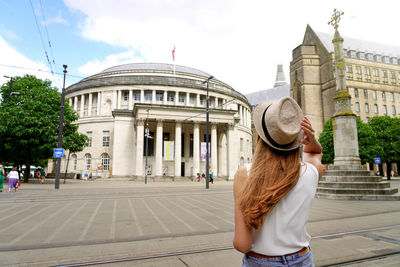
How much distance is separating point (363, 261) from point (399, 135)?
50.9m

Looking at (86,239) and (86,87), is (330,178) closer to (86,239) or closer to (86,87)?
(86,239)

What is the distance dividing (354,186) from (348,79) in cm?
5594

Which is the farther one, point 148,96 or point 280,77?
point 280,77

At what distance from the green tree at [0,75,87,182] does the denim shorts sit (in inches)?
1206

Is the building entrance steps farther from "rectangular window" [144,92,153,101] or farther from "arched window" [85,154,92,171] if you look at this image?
"arched window" [85,154,92,171]

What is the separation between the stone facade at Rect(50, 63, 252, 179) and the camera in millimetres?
42344

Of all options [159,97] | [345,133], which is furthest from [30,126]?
[345,133]

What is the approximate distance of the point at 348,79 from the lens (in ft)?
196

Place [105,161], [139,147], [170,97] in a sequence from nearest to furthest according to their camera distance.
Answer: [139,147], [105,161], [170,97]

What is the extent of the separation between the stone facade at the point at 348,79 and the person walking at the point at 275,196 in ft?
207

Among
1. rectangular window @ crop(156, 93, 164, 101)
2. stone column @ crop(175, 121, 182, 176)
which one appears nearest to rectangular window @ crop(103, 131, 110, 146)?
rectangular window @ crop(156, 93, 164, 101)

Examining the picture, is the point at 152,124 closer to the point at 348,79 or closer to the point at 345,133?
the point at 345,133

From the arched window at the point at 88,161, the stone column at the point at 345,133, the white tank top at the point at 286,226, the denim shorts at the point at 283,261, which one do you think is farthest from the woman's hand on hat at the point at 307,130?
the arched window at the point at 88,161

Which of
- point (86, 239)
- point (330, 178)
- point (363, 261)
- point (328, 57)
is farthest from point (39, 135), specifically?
point (328, 57)
